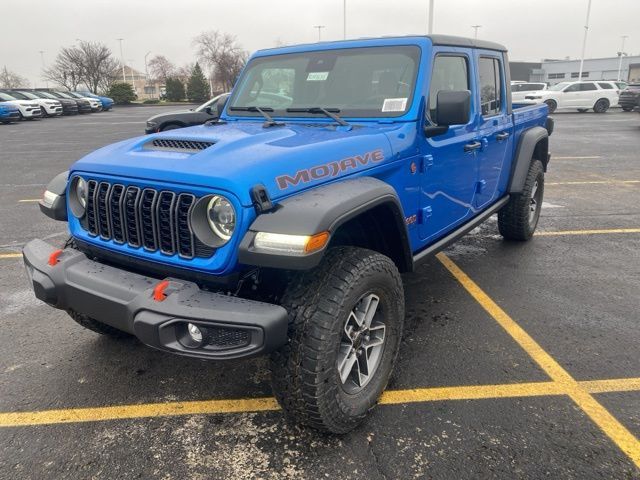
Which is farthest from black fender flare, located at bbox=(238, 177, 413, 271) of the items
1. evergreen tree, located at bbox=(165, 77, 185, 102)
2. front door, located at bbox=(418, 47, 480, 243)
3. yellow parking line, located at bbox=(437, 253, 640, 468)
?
evergreen tree, located at bbox=(165, 77, 185, 102)

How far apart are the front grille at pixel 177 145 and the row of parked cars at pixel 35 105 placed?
82.1ft

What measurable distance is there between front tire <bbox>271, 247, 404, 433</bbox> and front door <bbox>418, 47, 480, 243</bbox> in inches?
34.6

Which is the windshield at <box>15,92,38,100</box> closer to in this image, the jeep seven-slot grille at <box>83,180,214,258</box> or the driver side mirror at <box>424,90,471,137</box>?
the jeep seven-slot grille at <box>83,180,214,258</box>

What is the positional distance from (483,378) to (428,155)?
1418mm

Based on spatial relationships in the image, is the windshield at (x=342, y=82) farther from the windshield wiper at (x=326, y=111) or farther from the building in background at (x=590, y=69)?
the building in background at (x=590, y=69)

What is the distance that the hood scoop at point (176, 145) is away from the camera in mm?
2624

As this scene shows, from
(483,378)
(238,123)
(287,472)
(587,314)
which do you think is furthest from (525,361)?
(238,123)

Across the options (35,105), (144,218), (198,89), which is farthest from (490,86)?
(198,89)

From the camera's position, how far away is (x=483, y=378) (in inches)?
118

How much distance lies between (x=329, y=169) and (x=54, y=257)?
151 cm

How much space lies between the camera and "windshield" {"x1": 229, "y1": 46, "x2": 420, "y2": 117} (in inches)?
129

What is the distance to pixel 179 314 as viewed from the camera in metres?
2.05

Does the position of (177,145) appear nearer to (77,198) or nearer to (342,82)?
(77,198)

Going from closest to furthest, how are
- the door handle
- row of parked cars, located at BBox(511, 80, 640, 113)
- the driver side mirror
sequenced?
1. the driver side mirror
2. the door handle
3. row of parked cars, located at BBox(511, 80, 640, 113)
